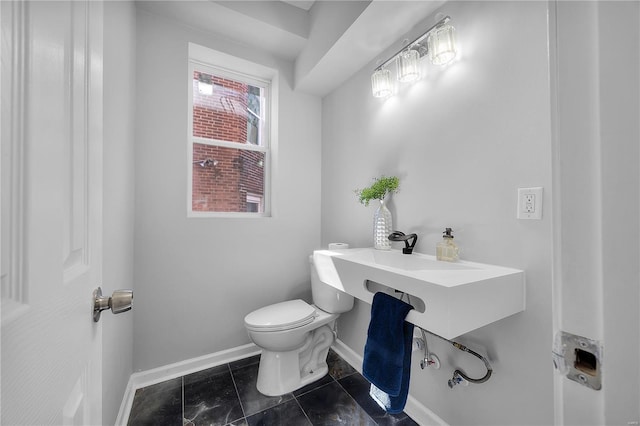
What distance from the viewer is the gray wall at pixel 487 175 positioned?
3.16 feet

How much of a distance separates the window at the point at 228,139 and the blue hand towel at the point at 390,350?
4.43 ft

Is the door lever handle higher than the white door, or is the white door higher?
the white door

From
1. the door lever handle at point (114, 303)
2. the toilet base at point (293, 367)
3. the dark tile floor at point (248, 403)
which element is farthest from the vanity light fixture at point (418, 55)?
the dark tile floor at point (248, 403)

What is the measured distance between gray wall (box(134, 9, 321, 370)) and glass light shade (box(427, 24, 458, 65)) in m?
1.23

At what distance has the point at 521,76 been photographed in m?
1.01

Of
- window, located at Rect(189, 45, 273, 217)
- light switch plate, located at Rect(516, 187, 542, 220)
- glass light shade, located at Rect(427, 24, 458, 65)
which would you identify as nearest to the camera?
light switch plate, located at Rect(516, 187, 542, 220)

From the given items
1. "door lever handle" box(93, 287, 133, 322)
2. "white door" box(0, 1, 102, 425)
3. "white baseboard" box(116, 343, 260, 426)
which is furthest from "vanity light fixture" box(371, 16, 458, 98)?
"white baseboard" box(116, 343, 260, 426)

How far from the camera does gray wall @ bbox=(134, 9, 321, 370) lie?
1.67 m

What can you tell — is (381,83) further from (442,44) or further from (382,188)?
(382,188)

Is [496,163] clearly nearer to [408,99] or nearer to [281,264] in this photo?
[408,99]

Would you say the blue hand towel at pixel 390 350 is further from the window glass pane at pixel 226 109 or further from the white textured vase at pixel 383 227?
the window glass pane at pixel 226 109

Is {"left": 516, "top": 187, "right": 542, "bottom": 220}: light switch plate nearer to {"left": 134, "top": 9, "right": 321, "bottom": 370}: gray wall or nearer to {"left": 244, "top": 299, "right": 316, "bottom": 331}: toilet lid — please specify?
{"left": 244, "top": 299, "right": 316, "bottom": 331}: toilet lid

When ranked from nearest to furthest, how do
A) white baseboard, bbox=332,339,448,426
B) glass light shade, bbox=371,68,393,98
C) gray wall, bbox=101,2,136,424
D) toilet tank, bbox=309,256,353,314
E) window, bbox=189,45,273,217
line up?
gray wall, bbox=101,2,136,424, white baseboard, bbox=332,339,448,426, glass light shade, bbox=371,68,393,98, toilet tank, bbox=309,256,353,314, window, bbox=189,45,273,217

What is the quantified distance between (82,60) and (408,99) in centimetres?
144
